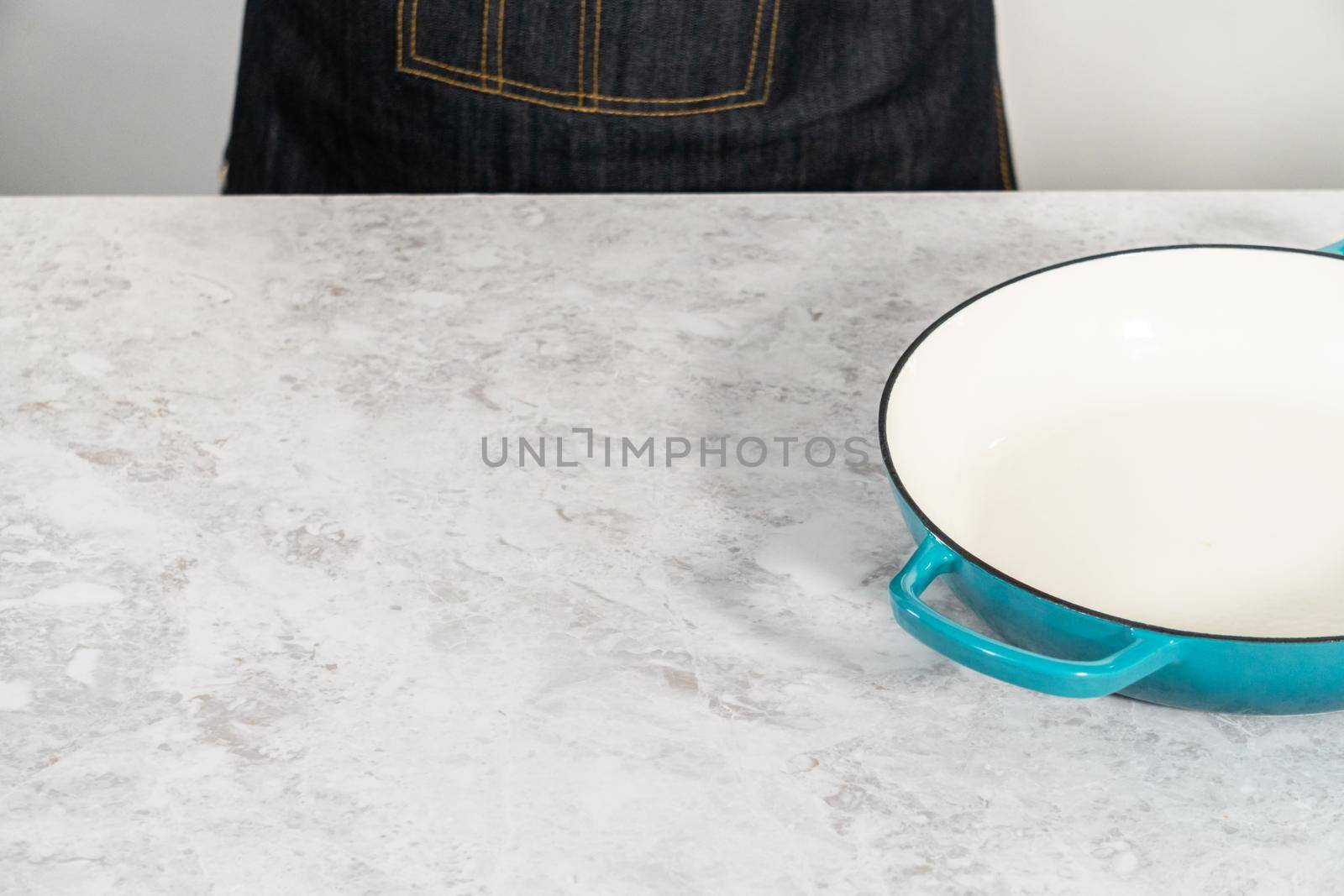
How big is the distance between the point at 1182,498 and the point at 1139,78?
0.82 metres

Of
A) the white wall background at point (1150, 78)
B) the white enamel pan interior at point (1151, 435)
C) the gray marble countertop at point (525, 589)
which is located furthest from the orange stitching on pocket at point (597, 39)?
the white wall background at point (1150, 78)

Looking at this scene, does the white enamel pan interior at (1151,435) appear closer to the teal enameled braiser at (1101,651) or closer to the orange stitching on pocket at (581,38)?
the teal enameled braiser at (1101,651)

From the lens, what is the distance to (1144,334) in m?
0.51

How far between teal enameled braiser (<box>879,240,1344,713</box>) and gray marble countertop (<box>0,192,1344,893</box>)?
0.12 ft

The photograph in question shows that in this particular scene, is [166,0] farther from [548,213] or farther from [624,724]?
[624,724]

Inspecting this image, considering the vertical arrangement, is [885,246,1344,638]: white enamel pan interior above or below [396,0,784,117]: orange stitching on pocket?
below

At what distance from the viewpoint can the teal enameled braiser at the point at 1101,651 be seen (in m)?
0.33

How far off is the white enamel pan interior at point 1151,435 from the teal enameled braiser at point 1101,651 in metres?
0.02

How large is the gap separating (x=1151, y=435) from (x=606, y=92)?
0.44 meters

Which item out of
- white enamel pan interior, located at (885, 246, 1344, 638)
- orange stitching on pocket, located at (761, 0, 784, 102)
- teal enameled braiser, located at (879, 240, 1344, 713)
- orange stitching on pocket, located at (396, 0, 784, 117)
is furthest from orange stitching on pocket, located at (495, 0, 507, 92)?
teal enameled braiser, located at (879, 240, 1344, 713)

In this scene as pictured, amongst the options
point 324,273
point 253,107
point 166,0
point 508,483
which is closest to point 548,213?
point 324,273

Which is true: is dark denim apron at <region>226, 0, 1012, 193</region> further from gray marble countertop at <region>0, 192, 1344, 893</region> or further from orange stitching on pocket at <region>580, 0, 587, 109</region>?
gray marble countertop at <region>0, 192, 1344, 893</region>

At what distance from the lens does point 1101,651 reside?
34 cm

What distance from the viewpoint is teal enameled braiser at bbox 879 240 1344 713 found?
0.33 metres
